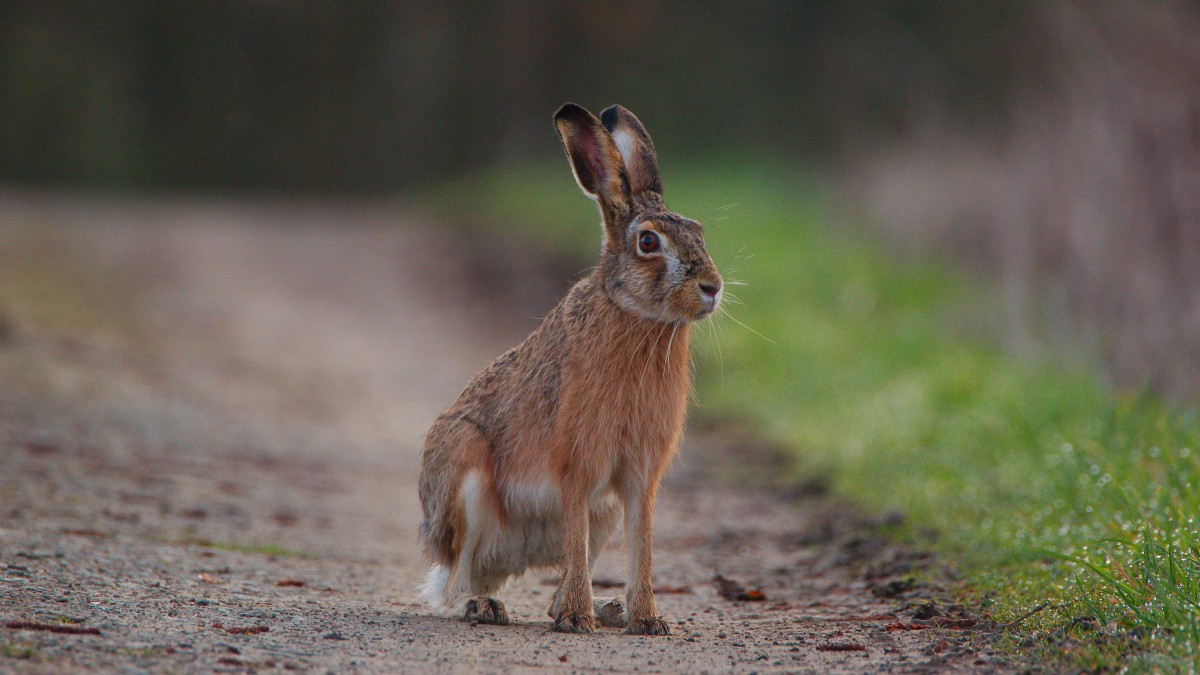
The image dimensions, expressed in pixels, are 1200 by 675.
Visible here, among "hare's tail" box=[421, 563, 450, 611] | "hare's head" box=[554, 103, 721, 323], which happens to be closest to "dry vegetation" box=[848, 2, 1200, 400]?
"hare's head" box=[554, 103, 721, 323]

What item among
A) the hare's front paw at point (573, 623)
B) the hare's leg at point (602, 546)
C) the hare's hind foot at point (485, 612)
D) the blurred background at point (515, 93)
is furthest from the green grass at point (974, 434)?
the hare's hind foot at point (485, 612)

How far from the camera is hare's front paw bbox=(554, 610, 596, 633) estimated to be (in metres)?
5.13

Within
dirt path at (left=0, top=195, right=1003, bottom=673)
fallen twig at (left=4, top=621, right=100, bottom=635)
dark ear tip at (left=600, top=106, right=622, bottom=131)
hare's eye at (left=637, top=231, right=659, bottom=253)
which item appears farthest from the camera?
dark ear tip at (left=600, top=106, right=622, bottom=131)

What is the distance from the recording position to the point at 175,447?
859cm

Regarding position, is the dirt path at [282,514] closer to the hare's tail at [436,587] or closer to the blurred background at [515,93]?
the hare's tail at [436,587]

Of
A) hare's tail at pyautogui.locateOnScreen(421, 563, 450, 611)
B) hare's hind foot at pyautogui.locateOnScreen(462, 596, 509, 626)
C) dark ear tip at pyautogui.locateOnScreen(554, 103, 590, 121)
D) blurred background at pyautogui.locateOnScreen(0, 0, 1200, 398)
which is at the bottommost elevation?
hare's hind foot at pyautogui.locateOnScreen(462, 596, 509, 626)

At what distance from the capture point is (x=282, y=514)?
746 cm

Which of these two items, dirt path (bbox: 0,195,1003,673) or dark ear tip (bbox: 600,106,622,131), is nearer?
dirt path (bbox: 0,195,1003,673)

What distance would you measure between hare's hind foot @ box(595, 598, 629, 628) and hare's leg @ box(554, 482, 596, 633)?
0.82ft

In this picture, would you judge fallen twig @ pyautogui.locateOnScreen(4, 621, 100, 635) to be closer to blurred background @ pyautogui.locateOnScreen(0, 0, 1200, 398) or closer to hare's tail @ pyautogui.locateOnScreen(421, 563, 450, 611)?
hare's tail @ pyautogui.locateOnScreen(421, 563, 450, 611)

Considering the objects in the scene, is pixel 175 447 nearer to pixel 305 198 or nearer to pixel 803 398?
pixel 803 398

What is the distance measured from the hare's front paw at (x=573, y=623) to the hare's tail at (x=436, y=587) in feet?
1.91

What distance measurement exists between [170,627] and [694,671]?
188 centimetres

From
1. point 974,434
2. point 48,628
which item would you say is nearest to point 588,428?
point 48,628
